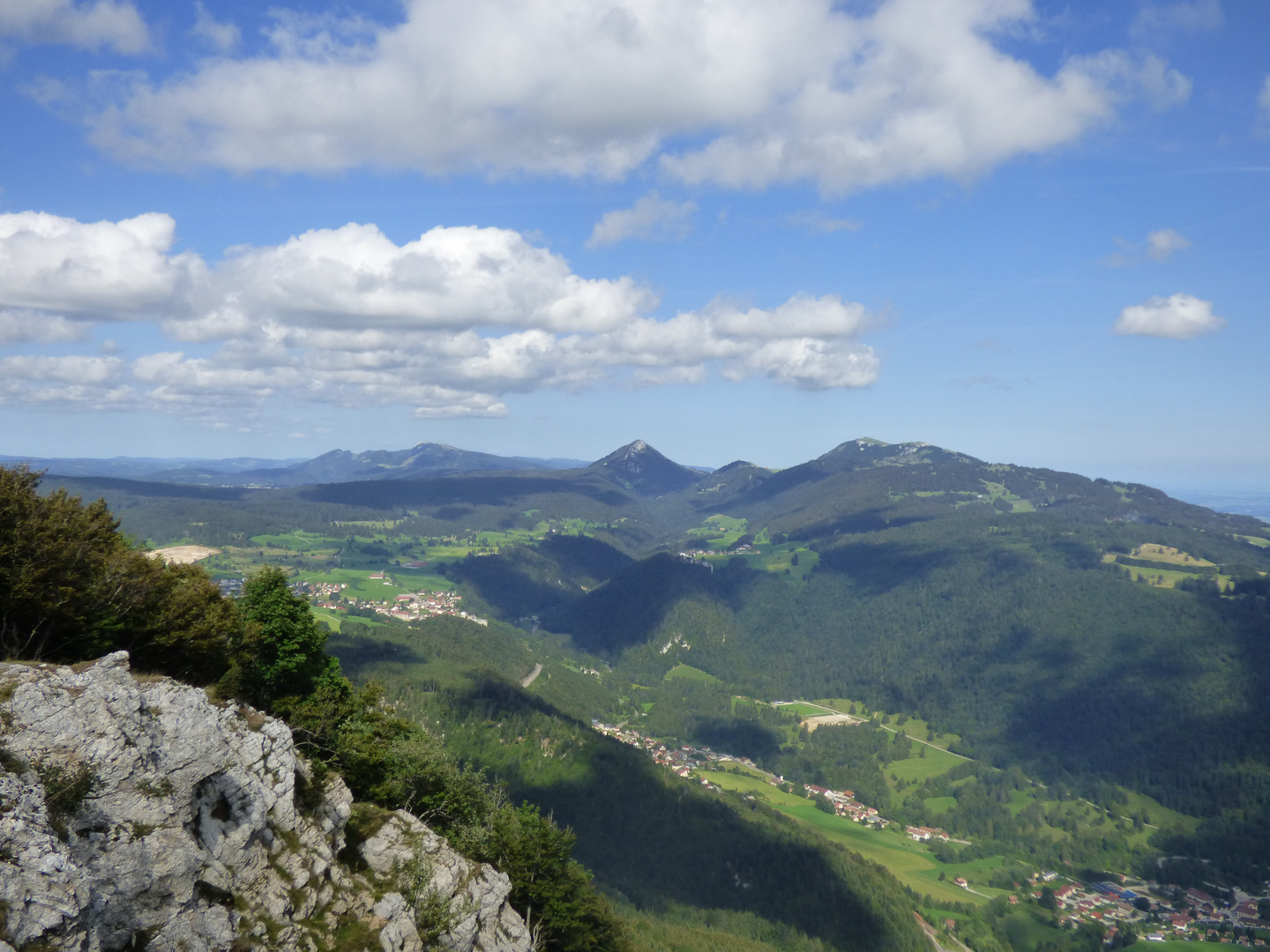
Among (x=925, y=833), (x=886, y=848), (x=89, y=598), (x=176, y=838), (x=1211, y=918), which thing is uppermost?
(x=89, y=598)

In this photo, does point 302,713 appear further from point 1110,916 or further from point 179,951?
point 1110,916

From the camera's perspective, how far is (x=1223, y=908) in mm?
164000

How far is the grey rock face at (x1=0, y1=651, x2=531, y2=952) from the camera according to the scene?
1995cm

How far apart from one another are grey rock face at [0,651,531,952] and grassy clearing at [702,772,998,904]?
15894 centimetres

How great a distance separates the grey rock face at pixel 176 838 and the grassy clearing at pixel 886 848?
521 feet

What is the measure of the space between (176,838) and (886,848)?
194m

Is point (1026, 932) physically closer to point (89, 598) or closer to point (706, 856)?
point (706, 856)

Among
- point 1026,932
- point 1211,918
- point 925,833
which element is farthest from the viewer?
point 925,833

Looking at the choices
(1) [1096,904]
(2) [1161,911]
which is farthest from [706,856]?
(2) [1161,911]

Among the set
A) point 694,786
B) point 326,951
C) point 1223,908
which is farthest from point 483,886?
point 1223,908

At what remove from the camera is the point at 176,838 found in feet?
83.3

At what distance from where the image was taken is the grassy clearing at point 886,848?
520ft

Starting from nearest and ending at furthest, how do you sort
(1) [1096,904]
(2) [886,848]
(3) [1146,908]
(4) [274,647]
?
(4) [274,647] < (3) [1146,908] < (1) [1096,904] < (2) [886,848]

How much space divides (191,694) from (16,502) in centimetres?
1328
